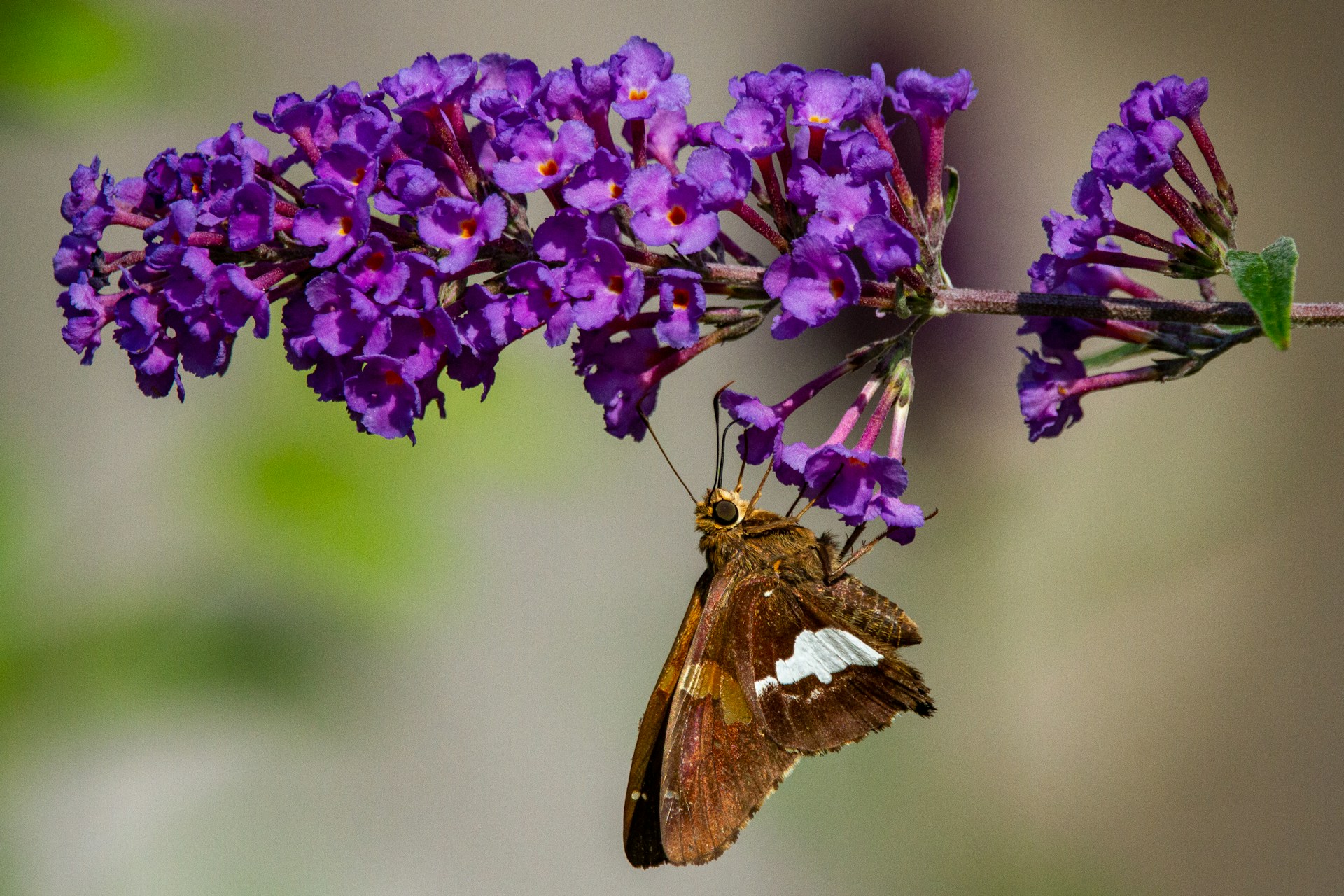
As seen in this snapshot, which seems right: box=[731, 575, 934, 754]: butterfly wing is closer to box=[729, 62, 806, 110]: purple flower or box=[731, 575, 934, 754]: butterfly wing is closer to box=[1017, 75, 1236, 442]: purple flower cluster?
box=[1017, 75, 1236, 442]: purple flower cluster

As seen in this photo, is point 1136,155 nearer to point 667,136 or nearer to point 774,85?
point 774,85

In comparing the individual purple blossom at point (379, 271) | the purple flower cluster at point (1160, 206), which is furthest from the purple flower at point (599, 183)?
the purple flower cluster at point (1160, 206)

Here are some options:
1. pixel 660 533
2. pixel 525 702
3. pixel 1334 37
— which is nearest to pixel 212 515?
pixel 525 702

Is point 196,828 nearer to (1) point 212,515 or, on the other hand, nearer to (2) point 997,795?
(1) point 212,515

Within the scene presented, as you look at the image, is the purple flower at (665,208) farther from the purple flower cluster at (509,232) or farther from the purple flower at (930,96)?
the purple flower at (930,96)

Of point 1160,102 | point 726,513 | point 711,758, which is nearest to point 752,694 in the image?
point 711,758

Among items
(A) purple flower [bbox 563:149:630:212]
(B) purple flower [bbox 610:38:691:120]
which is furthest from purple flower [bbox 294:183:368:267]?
(B) purple flower [bbox 610:38:691:120]

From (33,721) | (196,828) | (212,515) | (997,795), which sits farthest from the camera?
(997,795)
